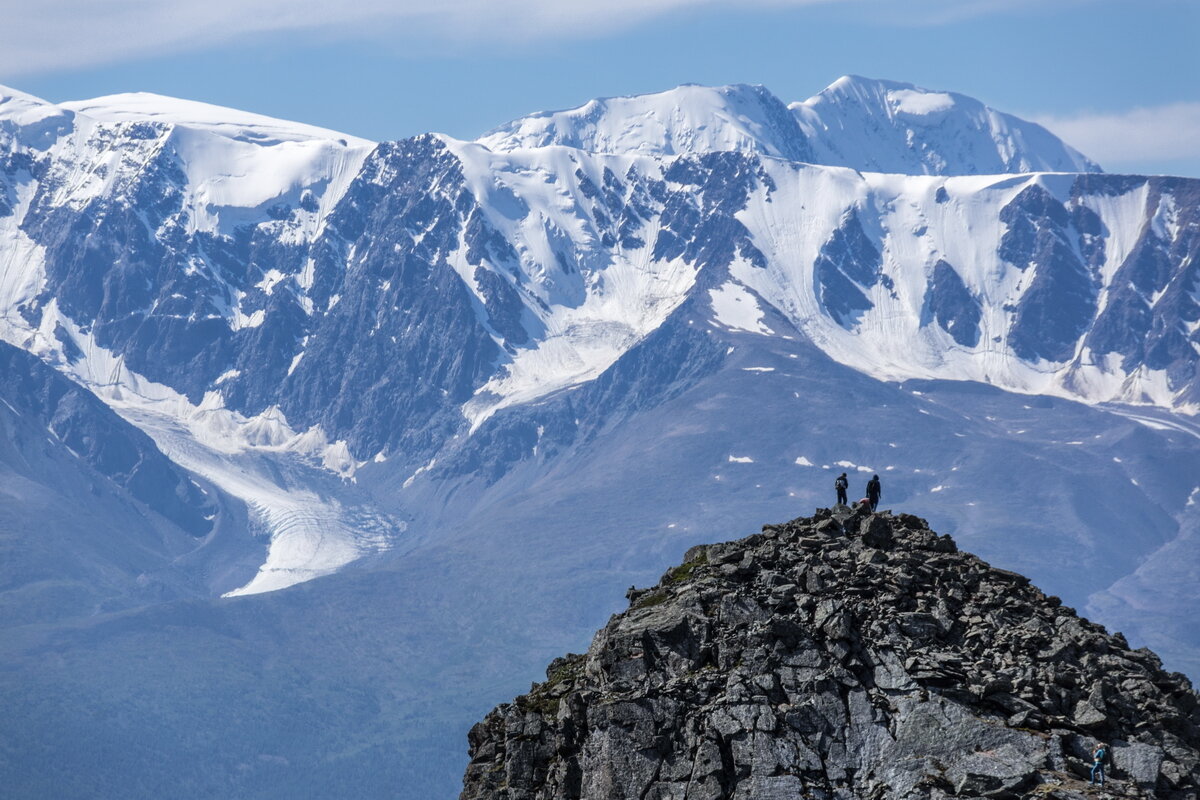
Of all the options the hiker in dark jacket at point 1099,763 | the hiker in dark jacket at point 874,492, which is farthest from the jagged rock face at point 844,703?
the hiker in dark jacket at point 874,492

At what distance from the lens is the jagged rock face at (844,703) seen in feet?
230

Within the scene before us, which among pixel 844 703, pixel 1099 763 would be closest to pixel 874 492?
pixel 844 703

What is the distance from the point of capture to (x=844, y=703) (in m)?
72.6

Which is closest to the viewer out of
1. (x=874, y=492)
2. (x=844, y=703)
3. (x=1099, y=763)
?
(x=1099, y=763)

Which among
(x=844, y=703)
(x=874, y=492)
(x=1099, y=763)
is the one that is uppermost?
(x=874, y=492)

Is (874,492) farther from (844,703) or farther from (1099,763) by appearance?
(1099,763)

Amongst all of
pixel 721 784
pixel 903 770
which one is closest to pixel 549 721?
pixel 721 784

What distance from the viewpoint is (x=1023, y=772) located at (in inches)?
2677

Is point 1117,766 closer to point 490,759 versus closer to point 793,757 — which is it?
point 793,757

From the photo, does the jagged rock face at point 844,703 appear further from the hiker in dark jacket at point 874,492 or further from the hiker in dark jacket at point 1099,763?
the hiker in dark jacket at point 874,492

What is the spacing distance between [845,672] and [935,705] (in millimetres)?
3580

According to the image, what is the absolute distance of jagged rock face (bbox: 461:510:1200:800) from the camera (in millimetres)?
70125

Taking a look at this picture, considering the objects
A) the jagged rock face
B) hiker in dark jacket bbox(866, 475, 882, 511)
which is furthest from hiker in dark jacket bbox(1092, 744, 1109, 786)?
hiker in dark jacket bbox(866, 475, 882, 511)

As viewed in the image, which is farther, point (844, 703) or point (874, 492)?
point (874, 492)
